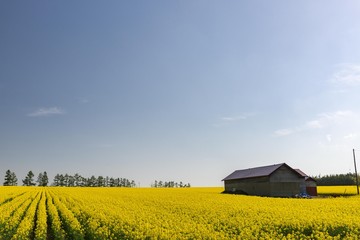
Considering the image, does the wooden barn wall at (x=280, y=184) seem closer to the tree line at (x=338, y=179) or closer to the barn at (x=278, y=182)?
the barn at (x=278, y=182)

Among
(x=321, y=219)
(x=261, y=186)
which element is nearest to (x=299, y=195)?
(x=261, y=186)

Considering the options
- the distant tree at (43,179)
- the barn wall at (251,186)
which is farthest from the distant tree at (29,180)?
the barn wall at (251,186)

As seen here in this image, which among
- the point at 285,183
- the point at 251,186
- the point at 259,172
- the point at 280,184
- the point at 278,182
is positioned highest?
the point at 259,172

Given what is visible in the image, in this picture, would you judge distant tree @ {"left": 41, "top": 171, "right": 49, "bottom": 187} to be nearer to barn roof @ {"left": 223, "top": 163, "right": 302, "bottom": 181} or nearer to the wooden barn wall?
barn roof @ {"left": 223, "top": 163, "right": 302, "bottom": 181}

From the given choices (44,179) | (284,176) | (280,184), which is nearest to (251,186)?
(280,184)

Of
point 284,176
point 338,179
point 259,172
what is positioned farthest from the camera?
point 338,179

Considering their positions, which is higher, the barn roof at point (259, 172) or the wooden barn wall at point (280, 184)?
the barn roof at point (259, 172)

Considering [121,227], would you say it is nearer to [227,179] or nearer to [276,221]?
[276,221]

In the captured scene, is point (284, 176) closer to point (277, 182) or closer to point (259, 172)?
point (277, 182)

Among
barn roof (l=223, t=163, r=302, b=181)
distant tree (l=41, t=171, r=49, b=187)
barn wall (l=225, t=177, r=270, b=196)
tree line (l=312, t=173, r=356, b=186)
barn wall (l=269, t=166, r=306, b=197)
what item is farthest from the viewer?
distant tree (l=41, t=171, r=49, b=187)

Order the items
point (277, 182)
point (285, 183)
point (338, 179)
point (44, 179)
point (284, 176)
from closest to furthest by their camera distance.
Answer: point (277, 182), point (285, 183), point (284, 176), point (338, 179), point (44, 179)

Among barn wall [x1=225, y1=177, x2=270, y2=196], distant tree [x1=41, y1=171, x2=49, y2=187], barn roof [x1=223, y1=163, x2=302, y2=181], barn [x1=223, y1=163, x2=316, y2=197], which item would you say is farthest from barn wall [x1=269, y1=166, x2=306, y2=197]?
distant tree [x1=41, y1=171, x2=49, y2=187]

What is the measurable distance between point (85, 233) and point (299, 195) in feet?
147

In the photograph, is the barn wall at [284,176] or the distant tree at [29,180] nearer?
the barn wall at [284,176]
